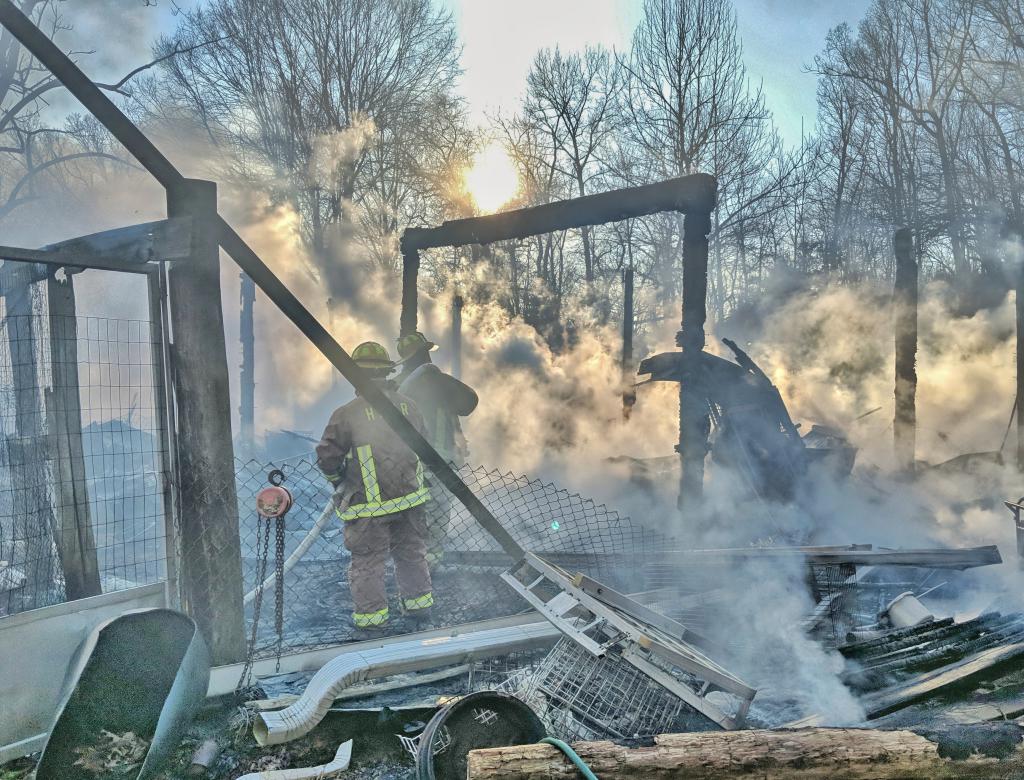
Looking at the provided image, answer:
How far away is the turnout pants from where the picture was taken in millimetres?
4777

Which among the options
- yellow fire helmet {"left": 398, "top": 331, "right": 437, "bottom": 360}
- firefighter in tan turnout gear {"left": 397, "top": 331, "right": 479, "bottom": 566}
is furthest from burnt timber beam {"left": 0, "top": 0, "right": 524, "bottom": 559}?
yellow fire helmet {"left": 398, "top": 331, "right": 437, "bottom": 360}

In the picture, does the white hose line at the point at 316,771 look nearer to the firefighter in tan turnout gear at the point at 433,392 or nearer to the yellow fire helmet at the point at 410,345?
the firefighter in tan turnout gear at the point at 433,392

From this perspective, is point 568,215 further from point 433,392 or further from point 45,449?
point 45,449

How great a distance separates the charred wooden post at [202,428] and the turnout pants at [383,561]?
1020 millimetres

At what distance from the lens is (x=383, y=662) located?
365 centimetres

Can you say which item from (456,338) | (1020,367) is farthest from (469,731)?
(456,338)

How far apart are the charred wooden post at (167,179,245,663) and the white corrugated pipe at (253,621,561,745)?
0.64 meters

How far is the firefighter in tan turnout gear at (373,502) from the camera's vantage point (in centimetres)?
479

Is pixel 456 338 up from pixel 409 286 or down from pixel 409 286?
down

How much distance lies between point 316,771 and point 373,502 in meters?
1.95

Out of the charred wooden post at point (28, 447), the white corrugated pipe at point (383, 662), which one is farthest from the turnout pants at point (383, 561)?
the charred wooden post at point (28, 447)

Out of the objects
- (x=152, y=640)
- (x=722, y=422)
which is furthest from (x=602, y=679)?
(x=722, y=422)

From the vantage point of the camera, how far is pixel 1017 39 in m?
15.7

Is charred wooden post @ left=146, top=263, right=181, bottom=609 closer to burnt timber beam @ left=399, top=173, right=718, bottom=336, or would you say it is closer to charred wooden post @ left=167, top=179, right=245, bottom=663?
charred wooden post @ left=167, top=179, right=245, bottom=663
